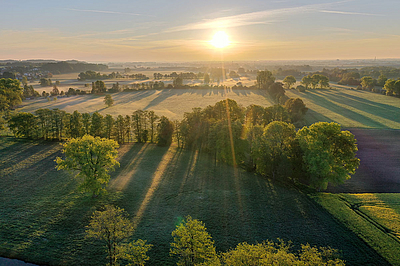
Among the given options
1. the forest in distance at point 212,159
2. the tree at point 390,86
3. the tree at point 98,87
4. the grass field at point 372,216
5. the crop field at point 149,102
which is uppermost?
the tree at point 98,87

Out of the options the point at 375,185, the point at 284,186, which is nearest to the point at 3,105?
the point at 284,186

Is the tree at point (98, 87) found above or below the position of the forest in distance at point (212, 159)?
above

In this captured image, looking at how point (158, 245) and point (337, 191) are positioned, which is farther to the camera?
point (337, 191)

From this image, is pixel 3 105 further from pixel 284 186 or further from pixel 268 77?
pixel 268 77

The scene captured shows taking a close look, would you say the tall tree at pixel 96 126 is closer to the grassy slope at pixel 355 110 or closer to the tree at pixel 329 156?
the tree at pixel 329 156

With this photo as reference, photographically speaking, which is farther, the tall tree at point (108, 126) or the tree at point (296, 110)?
the tree at point (296, 110)

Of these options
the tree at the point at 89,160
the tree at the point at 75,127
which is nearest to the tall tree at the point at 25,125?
the tree at the point at 75,127
